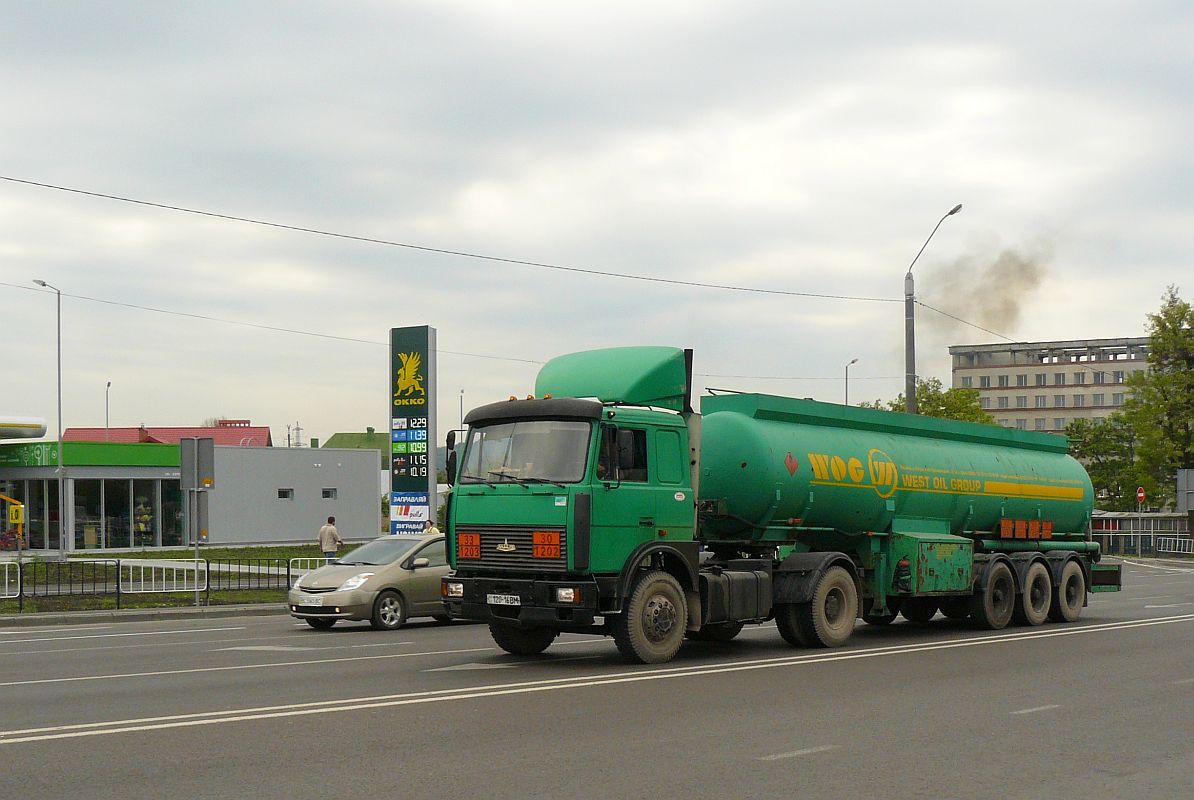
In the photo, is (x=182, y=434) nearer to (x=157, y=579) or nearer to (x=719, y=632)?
(x=157, y=579)

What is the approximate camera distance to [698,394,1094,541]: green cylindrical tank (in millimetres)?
16109

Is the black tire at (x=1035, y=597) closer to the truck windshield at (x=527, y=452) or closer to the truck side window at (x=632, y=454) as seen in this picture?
the truck side window at (x=632, y=454)

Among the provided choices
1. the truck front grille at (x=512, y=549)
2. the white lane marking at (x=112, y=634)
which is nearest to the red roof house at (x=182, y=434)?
the white lane marking at (x=112, y=634)

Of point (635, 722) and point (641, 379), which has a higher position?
point (641, 379)

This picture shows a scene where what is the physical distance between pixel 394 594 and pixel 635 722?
11468 millimetres

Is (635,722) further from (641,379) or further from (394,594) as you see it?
(394,594)

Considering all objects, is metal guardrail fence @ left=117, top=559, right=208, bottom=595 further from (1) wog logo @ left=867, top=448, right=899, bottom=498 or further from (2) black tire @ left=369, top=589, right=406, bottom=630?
(1) wog logo @ left=867, top=448, right=899, bottom=498

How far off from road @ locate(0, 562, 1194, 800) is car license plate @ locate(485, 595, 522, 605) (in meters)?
0.73

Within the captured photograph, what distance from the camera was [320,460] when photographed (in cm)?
5956

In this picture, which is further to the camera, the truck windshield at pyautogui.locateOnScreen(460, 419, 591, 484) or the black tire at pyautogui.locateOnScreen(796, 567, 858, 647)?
the black tire at pyautogui.locateOnScreen(796, 567, 858, 647)

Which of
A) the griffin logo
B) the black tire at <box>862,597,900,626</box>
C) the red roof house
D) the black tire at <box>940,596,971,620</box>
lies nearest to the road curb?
the griffin logo

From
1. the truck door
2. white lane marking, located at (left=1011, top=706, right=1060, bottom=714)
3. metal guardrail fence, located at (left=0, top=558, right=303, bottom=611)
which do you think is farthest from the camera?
metal guardrail fence, located at (left=0, top=558, right=303, bottom=611)

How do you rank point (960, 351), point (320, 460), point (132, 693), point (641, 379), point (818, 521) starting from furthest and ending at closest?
1. point (960, 351)
2. point (320, 460)
3. point (818, 521)
4. point (641, 379)
5. point (132, 693)

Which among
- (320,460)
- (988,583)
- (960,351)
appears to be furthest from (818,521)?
(960,351)
